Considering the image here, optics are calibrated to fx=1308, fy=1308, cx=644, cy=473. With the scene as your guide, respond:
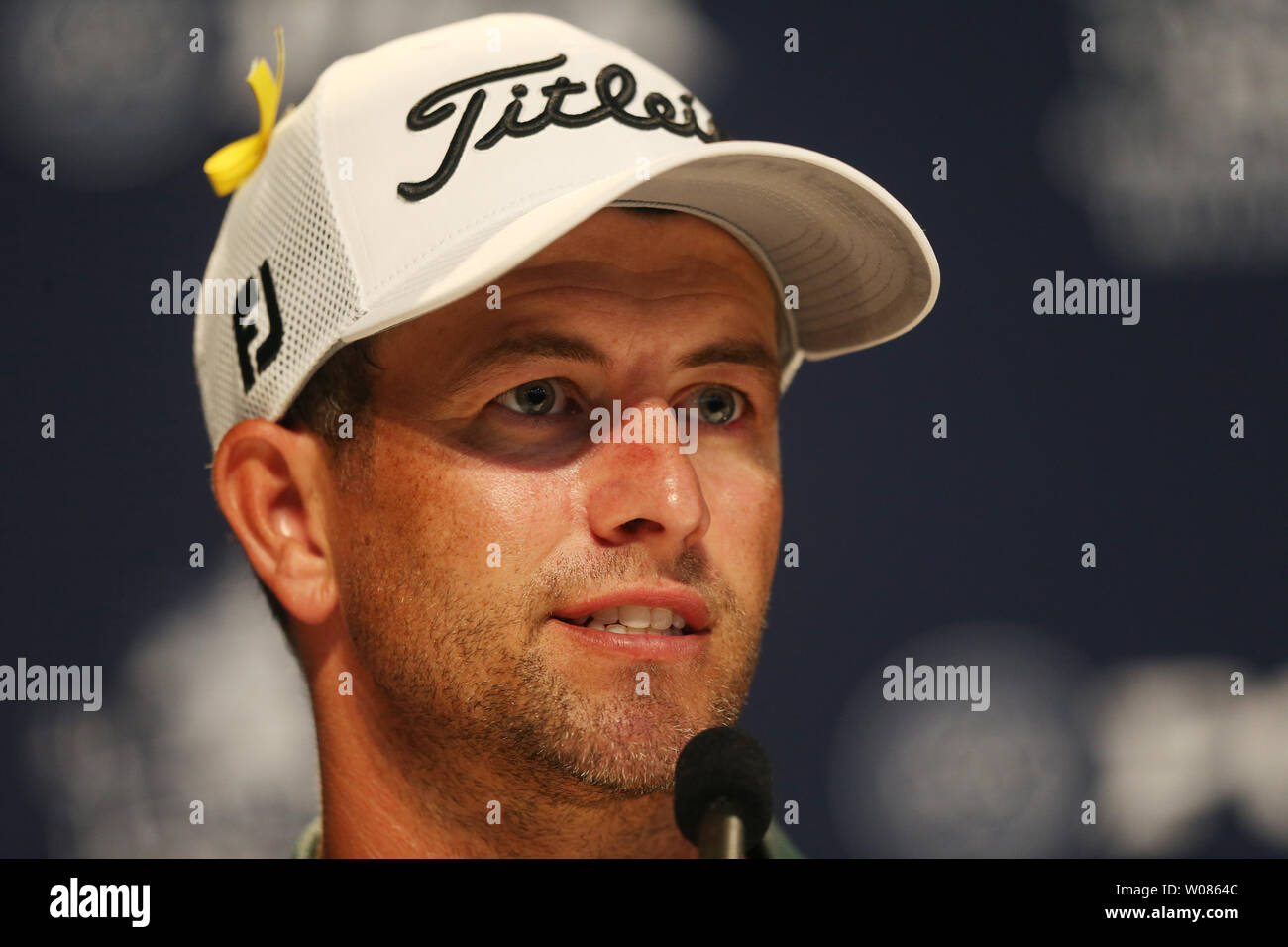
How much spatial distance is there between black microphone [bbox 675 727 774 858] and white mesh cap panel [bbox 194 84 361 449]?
60cm

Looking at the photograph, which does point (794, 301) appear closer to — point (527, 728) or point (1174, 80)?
point (527, 728)

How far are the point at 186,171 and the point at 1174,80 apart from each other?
156 cm

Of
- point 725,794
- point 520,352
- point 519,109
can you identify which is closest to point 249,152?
point 519,109

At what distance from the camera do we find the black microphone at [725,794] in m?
0.94

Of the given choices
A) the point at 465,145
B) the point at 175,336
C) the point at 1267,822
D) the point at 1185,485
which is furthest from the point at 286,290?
the point at 1267,822

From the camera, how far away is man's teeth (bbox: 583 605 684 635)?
4.22 ft

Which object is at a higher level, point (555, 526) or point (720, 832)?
point (555, 526)

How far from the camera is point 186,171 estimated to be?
2.02 metres

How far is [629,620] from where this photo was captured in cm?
129

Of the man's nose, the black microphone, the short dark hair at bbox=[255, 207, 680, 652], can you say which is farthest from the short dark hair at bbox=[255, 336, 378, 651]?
the black microphone

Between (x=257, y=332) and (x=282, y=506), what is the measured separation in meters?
0.20

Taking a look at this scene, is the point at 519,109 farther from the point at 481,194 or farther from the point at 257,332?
the point at 257,332

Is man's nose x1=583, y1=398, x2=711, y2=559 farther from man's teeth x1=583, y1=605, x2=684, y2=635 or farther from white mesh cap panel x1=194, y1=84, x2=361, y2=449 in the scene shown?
white mesh cap panel x1=194, y1=84, x2=361, y2=449

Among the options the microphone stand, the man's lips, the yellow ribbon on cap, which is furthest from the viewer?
the yellow ribbon on cap
